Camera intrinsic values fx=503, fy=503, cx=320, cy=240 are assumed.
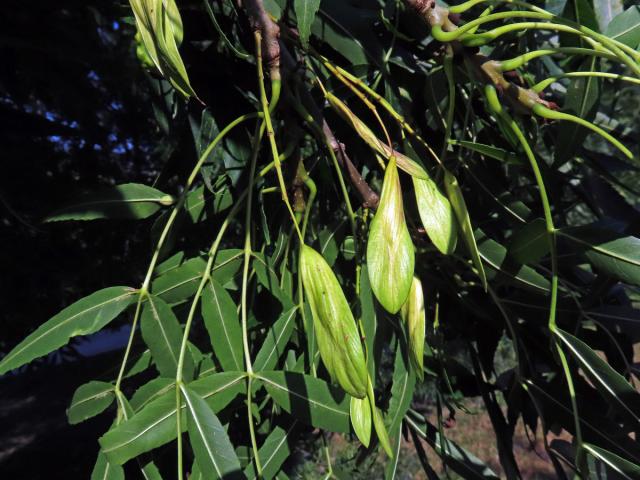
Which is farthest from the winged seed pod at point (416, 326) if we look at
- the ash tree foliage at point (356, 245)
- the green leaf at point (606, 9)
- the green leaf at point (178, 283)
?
the green leaf at point (606, 9)

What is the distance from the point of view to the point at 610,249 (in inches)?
17.1

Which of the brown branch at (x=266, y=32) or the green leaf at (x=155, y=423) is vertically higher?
the brown branch at (x=266, y=32)

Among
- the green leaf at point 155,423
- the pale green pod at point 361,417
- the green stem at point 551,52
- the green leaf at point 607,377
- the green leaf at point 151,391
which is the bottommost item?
the green leaf at point 607,377

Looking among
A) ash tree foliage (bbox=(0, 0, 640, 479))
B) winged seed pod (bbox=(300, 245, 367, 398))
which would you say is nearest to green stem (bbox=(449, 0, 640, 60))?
ash tree foliage (bbox=(0, 0, 640, 479))

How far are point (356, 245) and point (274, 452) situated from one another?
9.0 inches

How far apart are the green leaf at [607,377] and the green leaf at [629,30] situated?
26cm

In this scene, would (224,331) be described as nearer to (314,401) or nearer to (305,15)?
(314,401)

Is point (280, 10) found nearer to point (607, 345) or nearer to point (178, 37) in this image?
point (178, 37)

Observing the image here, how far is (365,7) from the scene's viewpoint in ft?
1.94

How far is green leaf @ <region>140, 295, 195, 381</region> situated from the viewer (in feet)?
1.46

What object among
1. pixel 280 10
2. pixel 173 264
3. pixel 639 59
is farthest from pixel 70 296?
pixel 639 59

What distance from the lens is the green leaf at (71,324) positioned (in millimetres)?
422

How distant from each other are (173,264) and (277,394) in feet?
0.57

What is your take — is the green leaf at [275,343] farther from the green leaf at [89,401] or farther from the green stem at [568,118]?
the green stem at [568,118]
